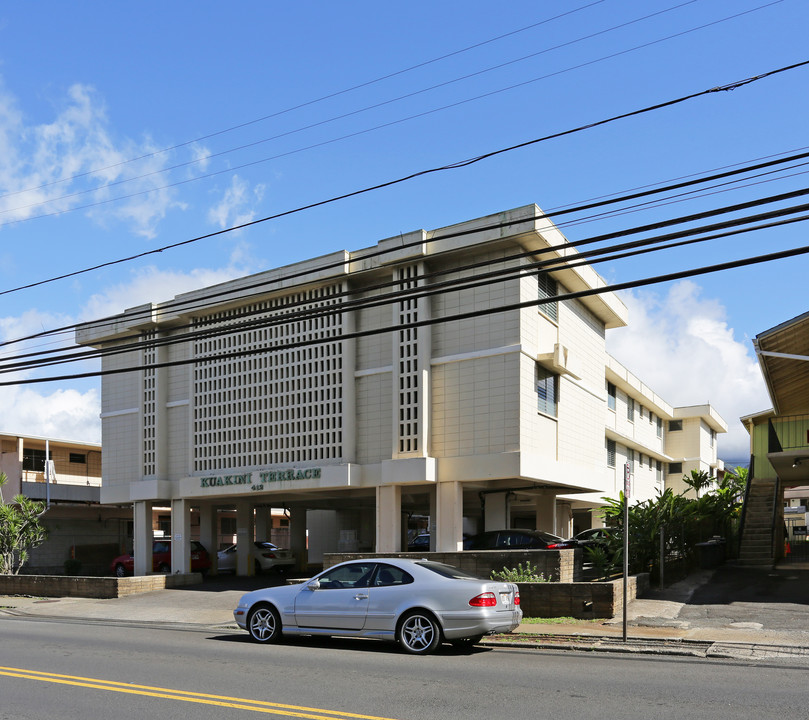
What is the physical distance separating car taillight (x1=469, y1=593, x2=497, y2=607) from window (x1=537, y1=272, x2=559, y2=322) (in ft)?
53.7

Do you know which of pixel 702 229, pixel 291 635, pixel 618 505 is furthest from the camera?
pixel 618 505

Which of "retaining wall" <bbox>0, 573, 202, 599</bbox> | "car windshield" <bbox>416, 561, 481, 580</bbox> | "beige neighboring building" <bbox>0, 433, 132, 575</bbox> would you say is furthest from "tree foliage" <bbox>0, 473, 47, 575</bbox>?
"car windshield" <bbox>416, 561, 481, 580</bbox>

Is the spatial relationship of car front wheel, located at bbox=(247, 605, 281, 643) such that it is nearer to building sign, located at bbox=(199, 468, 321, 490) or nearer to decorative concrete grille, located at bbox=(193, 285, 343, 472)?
building sign, located at bbox=(199, 468, 321, 490)

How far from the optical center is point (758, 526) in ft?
107

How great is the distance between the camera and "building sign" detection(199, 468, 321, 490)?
2942 cm

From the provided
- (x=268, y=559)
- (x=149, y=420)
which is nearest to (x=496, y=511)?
(x=268, y=559)

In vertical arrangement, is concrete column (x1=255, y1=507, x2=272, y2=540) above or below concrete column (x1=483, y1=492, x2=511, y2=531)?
below

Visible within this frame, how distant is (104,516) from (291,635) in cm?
3389

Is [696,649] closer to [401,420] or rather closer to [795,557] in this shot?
[401,420]

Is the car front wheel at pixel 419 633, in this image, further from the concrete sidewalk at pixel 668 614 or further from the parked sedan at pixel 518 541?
the parked sedan at pixel 518 541

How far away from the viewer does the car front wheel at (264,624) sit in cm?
1473

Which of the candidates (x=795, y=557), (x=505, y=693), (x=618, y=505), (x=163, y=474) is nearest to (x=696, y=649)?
(x=505, y=693)

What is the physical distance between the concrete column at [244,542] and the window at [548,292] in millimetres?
13947

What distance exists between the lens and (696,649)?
14.0 m
